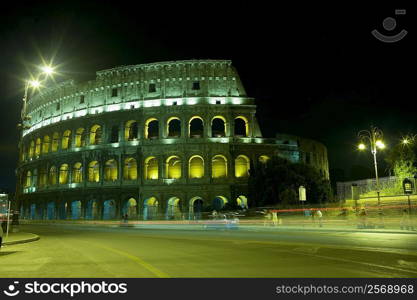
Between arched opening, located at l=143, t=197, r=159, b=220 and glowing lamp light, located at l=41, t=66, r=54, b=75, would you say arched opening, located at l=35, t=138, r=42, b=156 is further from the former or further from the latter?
glowing lamp light, located at l=41, t=66, r=54, b=75

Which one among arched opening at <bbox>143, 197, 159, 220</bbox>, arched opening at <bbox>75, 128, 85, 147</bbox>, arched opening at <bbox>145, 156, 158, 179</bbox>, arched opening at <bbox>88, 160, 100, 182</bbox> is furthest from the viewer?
arched opening at <bbox>75, 128, 85, 147</bbox>

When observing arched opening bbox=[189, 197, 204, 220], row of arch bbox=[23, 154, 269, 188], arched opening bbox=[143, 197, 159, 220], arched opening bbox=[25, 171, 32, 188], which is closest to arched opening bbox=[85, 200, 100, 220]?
row of arch bbox=[23, 154, 269, 188]

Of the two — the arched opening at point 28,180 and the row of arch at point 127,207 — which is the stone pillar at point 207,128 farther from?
the arched opening at point 28,180

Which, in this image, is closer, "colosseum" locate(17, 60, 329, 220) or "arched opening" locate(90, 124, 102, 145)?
"colosseum" locate(17, 60, 329, 220)

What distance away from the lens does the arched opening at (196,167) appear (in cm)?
4131

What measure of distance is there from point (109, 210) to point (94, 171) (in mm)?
5746

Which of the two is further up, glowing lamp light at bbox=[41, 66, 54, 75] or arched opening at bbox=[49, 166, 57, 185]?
glowing lamp light at bbox=[41, 66, 54, 75]

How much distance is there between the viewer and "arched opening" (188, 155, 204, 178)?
41312mm

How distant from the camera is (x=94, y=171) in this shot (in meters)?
45.4
